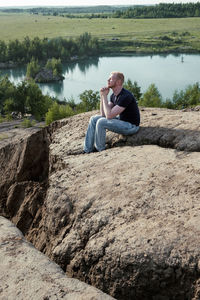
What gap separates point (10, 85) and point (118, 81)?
8117cm

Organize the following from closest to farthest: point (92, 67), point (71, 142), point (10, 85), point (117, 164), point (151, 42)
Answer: point (117, 164) < point (71, 142) < point (10, 85) < point (92, 67) < point (151, 42)

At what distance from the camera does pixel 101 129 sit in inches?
430

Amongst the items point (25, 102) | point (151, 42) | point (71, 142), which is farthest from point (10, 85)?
point (151, 42)

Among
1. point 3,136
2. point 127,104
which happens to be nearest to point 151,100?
point 3,136

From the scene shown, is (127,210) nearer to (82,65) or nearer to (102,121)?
(102,121)

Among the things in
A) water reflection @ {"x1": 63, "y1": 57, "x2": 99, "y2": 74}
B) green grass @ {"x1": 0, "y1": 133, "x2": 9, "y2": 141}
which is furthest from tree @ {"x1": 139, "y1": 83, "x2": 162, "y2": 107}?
water reflection @ {"x1": 63, "y1": 57, "x2": 99, "y2": 74}

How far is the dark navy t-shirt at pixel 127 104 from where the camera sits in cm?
1062

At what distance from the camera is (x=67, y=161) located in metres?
11.0

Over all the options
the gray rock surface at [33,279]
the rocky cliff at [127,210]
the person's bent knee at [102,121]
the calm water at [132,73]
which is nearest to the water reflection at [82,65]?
the calm water at [132,73]

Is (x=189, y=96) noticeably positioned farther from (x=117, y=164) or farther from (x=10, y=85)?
(x=117, y=164)

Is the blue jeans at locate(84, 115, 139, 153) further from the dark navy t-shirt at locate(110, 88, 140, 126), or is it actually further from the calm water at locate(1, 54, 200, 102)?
the calm water at locate(1, 54, 200, 102)

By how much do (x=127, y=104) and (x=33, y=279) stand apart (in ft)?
19.8

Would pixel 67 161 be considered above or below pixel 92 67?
above

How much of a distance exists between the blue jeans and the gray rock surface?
13.6 ft
